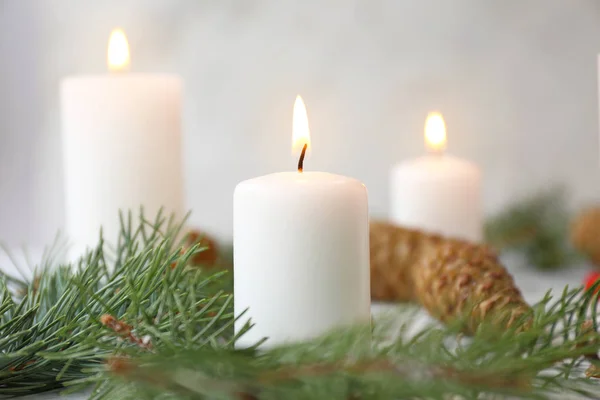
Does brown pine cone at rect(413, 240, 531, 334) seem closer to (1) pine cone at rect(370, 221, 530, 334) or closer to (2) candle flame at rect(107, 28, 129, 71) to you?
(1) pine cone at rect(370, 221, 530, 334)

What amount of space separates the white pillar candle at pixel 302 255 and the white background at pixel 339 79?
849 mm

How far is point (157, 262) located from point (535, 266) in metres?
0.72

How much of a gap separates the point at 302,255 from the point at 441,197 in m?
0.50

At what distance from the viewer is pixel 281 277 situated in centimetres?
40

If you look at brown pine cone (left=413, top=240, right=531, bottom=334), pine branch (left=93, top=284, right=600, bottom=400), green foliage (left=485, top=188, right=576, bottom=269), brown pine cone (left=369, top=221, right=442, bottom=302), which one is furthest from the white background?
pine branch (left=93, top=284, right=600, bottom=400)

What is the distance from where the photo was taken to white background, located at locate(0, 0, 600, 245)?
1.25 m

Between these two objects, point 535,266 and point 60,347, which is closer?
point 60,347

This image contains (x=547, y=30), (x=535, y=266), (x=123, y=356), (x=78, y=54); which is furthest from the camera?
(x=78, y=54)

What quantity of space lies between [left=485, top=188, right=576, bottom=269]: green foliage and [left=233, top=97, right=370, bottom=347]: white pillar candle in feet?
2.13

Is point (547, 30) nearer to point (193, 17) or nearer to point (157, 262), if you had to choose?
point (193, 17)

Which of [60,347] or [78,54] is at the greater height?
[78,54]

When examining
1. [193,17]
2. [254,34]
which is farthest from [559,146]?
[193,17]

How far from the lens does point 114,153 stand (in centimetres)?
68

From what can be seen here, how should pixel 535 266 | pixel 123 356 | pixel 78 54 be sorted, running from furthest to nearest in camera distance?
pixel 78 54 → pixel 535 266 → pixel 123 356
